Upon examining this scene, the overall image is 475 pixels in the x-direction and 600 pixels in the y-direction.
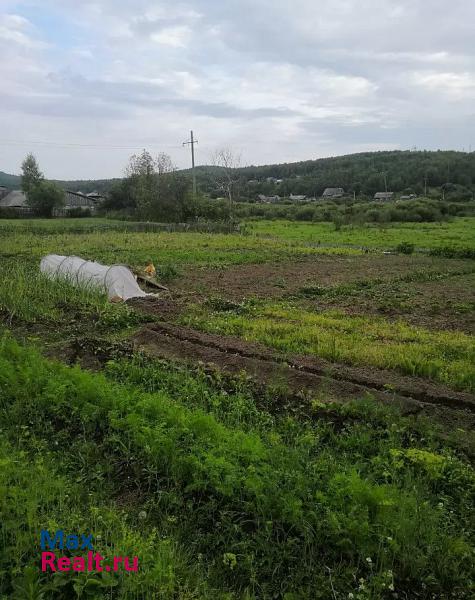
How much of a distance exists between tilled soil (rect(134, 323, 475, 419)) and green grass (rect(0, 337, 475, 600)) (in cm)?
70

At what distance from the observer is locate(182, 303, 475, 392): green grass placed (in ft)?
20.0

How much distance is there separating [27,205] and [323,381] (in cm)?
6320

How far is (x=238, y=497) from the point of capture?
3.13 m

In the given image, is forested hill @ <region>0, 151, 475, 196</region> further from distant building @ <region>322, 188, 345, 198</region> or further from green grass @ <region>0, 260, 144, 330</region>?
green grass @ <region>0, 260, 144, 330</region>

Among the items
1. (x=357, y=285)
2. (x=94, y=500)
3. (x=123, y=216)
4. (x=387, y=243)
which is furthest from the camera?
(x=123, y=216)

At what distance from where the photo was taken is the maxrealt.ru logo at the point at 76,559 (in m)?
2.49

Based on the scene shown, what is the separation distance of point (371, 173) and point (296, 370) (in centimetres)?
8640

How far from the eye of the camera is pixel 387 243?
86.6 ft

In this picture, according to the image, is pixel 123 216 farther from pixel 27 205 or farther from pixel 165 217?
pixel 27 205

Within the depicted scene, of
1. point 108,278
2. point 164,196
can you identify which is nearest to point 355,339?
point 108,278

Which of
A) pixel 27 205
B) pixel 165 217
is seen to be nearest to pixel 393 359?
pixel 165 217

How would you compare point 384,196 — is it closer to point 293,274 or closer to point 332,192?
point 332,192

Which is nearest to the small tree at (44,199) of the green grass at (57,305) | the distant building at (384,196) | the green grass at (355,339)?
the distant building at (384,196)

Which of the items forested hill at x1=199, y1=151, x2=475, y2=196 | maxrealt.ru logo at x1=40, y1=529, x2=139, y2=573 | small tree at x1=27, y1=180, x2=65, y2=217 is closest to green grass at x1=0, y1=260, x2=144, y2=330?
maxrealt.ru logo at x1=40, y1=529, x2=139, y2=573
